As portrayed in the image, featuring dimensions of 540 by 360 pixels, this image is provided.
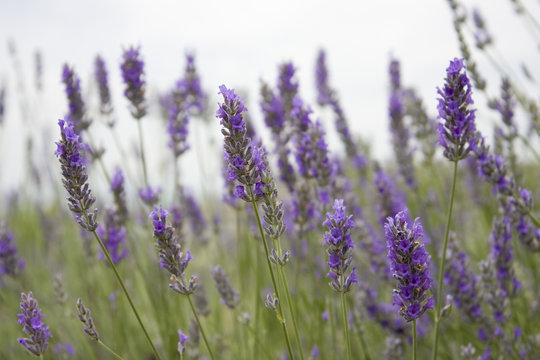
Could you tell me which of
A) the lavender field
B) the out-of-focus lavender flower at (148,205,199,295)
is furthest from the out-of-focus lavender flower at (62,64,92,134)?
the out-of-focus lavender flower at (148,205,199,295)

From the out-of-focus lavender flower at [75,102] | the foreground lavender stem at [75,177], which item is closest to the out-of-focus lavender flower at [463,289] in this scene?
the foreground lavender stem at [75,177]

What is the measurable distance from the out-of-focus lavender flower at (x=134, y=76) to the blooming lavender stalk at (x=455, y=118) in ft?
5.62

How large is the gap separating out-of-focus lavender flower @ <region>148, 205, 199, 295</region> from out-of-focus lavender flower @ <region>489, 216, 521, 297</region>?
1.39 m

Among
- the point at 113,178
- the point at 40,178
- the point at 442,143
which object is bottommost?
the point at 442,143

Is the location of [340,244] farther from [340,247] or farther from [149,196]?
[149,196]

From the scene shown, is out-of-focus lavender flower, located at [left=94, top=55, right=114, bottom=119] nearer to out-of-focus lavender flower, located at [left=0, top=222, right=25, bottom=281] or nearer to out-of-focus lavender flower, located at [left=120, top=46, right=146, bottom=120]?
out-of-focus lavender flower, located at [left=120, top=46, right=146, bottom=120]

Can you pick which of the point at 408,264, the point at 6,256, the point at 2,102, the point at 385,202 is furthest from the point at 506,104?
the point at 2,102

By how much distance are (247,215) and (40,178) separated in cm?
317

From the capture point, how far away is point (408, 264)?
50.9 inches

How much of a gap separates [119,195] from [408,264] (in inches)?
76.5

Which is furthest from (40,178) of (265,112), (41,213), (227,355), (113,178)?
(265,112)

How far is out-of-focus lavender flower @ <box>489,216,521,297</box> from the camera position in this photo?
2.03m

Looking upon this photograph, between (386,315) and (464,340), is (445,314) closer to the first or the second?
(386,315)

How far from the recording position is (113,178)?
9.04 feet
